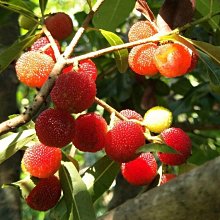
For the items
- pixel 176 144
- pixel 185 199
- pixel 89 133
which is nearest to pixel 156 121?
pixel 176 144

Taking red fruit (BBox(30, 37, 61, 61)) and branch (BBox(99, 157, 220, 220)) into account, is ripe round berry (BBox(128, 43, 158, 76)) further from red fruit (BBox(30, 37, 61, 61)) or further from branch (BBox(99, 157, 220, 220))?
branch (BBox(99, 157, 220, 220))

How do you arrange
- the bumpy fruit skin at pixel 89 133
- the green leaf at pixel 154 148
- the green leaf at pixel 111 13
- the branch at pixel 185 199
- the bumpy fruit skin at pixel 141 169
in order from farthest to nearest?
the green leaf at pixel 111 13, the bumpy fruit skin at pixel 141 169, the bumpy fruit skin at pixel 89 133, the green leaf at pixel 154 148, the branch at pixel 185 199

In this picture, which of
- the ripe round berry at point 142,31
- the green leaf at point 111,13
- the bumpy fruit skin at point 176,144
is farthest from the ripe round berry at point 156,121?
the green leaf at point 111,13

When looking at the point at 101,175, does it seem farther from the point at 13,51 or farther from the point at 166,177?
the point at 13,51

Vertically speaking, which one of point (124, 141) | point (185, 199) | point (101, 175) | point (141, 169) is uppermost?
point (185, 199)

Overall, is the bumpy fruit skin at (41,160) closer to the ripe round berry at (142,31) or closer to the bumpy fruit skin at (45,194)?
the bumpy fruit skin at (45,194)

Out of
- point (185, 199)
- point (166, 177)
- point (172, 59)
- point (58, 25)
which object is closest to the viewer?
point (185, 199)
